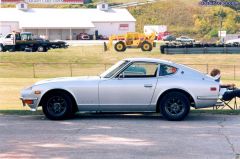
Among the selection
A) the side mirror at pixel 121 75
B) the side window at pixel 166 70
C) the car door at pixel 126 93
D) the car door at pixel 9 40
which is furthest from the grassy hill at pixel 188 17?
the car door at pixel 126 93

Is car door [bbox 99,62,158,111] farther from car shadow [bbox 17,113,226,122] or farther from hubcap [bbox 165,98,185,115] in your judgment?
car shadow [bbox 17,113,226,122]

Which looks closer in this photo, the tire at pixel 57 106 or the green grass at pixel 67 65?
the tire at pixel 57 106

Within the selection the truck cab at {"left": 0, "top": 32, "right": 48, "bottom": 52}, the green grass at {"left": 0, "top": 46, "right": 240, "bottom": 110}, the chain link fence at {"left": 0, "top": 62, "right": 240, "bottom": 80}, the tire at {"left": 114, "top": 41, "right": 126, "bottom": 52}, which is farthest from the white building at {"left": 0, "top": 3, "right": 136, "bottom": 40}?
the chain link fence at {"left": 0, "top": 62, "right": 240, "bottom": 80}

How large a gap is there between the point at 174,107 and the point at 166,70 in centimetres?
87

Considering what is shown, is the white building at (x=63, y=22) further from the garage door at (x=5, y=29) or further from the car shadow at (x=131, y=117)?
the car shadow at (x=131, y=117)

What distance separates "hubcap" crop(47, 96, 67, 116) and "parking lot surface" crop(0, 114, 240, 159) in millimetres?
284

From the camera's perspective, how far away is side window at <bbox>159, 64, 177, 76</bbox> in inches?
531

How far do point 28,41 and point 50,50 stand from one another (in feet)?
8.17

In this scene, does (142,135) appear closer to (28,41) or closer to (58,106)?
(58,106)

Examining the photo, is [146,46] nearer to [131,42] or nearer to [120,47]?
[120,47]

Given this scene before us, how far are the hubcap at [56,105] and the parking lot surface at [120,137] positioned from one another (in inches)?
11.2

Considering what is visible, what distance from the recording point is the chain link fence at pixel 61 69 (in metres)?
40.2

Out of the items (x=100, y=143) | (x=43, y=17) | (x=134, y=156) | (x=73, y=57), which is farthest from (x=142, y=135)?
(x=43, y=17)

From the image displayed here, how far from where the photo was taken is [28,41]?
58.9 meters
